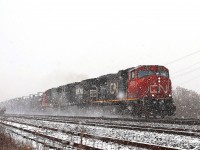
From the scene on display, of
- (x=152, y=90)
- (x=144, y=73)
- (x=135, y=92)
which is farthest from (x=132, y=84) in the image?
(x=152, y=90)

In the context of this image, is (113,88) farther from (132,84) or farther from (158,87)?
(158,87)

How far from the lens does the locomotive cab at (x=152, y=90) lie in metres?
16.8

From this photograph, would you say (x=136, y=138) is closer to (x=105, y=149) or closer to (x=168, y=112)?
(x=105, y=149)

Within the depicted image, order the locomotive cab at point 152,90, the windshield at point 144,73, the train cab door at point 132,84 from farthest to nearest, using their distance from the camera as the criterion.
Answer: the train cab door at point 132,84, the windshield at point 144,73, the locomotive cab at point 152,90

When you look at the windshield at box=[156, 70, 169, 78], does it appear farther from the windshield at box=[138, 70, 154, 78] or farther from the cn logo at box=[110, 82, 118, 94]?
the cn logo at box=[110, 82, 118, 94]

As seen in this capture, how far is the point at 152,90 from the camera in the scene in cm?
1755

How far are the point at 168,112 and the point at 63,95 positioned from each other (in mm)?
18777

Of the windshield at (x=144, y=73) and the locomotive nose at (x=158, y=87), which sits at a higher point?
the windshield at (x=144, y=73)

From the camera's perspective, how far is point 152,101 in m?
16.9

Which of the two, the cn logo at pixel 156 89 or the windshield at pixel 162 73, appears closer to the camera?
the cn logo at pixel 156 89

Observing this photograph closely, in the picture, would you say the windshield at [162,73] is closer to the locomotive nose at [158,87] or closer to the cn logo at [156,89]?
the locomotive nose at [158,87]

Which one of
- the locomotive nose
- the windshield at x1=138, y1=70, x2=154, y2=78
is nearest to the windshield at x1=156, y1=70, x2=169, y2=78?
the locomotive nose

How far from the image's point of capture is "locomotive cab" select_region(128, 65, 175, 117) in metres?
16.8

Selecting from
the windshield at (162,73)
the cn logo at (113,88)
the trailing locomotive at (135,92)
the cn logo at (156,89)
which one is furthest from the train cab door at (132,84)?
the cn logo at (113,88)
